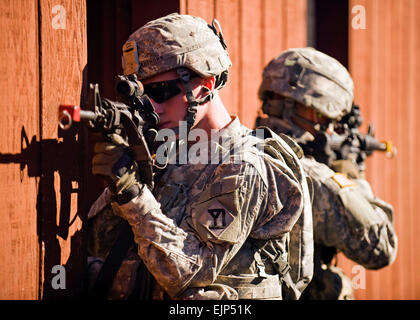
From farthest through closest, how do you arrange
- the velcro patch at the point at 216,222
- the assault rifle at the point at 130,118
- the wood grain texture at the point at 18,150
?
1. the velcro patch at the point at 216,222
2. the wood grain texture at the point at 18,150
3. the assault rifle at the point at 130,118

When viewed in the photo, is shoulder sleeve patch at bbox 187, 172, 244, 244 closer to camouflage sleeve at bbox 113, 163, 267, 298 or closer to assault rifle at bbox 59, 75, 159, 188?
camouflage sleeve at bbox 113, 163, 267, 298

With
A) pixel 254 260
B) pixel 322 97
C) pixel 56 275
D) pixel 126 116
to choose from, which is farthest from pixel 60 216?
pixel 322 97

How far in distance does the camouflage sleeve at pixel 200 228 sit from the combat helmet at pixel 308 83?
157cm

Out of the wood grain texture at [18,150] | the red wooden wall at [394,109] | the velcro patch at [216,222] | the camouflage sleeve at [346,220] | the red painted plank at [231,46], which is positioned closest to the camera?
the wood grain texture at [18,150]

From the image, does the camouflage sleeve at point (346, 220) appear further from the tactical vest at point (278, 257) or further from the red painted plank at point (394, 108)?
the red painted plank at point (394, 108)

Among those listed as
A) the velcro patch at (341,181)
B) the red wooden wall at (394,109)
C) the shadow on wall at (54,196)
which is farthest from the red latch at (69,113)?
the red wooden wall at (394,109)

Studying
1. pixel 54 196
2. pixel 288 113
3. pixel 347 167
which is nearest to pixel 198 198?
pixel 54 196

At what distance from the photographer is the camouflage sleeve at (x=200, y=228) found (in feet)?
9.01

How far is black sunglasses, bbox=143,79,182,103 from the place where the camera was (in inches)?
119

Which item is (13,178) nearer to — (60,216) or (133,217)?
(60,216)

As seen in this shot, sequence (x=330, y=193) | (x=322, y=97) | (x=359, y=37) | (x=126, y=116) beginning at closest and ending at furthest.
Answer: (x=126, y=116) → (x=330, y=193) → (x=322, y=97) → (x=359, y=37)

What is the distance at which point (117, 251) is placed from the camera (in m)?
3.08

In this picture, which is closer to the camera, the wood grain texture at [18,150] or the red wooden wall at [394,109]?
the wood grain texture at [18,150]

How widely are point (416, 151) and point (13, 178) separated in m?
5.38
